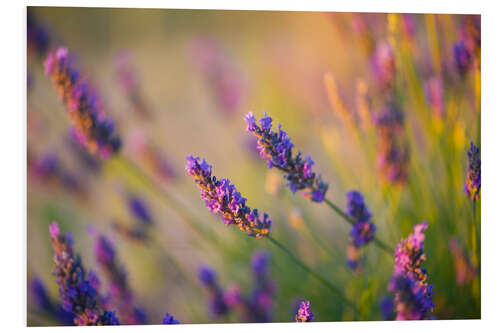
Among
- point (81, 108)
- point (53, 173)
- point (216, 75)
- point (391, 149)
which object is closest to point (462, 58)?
point (391, 149)

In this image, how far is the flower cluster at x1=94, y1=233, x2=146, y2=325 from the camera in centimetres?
143

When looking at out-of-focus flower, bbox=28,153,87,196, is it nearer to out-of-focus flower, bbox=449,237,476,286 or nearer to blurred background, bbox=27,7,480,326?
blurred background, bbox=27,7,480,326

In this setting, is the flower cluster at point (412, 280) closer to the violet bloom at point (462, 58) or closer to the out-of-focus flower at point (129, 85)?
the violet bloom at point (462, 58)

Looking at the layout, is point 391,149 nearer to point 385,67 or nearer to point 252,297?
point 385,67

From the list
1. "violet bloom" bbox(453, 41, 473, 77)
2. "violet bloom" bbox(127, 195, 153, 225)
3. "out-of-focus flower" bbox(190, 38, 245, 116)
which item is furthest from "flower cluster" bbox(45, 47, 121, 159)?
"violet bloom" bbox(453, 41, 473, 77)

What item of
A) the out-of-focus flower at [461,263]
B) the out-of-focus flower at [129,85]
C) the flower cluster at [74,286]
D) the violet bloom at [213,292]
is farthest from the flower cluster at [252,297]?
the out-of-focus flower at [129,85]

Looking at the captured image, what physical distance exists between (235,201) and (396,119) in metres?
0.75

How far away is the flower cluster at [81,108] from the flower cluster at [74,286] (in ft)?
1.08

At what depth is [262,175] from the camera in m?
2.22

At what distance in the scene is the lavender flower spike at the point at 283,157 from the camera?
1.08 m

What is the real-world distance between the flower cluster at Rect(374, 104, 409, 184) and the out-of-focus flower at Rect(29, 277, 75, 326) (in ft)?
4.03

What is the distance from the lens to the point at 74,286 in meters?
1.24

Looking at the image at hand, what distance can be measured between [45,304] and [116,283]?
0.27 m

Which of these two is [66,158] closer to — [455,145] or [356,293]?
[356,293]
